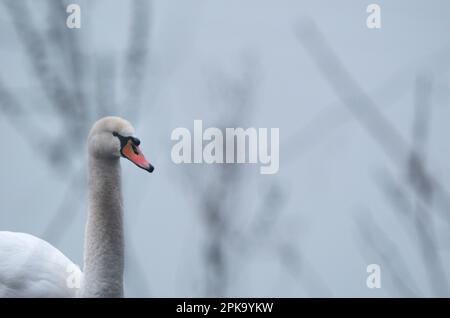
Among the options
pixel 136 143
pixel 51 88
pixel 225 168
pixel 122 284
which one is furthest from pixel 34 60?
pixel 122 284

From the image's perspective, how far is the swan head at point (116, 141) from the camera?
2301 millimetres

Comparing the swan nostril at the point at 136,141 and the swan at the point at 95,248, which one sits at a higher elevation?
the swan nostril at the point at 136,141

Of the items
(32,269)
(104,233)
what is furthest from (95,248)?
(32,269)

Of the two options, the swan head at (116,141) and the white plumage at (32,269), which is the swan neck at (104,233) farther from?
the white plumage at (32,269)

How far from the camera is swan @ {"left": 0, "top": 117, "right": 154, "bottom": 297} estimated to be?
7.59 ft

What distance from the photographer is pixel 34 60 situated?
81 centimetres

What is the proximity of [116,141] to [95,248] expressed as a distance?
0.38 meters

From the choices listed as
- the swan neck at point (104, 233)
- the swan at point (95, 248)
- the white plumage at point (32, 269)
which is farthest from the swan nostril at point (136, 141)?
the white plumage at point (32, 269)

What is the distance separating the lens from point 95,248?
2.36 metres

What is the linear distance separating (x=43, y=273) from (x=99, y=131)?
59 cm

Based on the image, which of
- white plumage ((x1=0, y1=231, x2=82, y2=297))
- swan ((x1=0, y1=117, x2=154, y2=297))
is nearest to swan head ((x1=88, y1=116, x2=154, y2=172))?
swan ((x1=0, y1=117, x2=154, y2=297))

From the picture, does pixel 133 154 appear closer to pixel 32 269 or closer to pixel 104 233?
pixel 104 233
